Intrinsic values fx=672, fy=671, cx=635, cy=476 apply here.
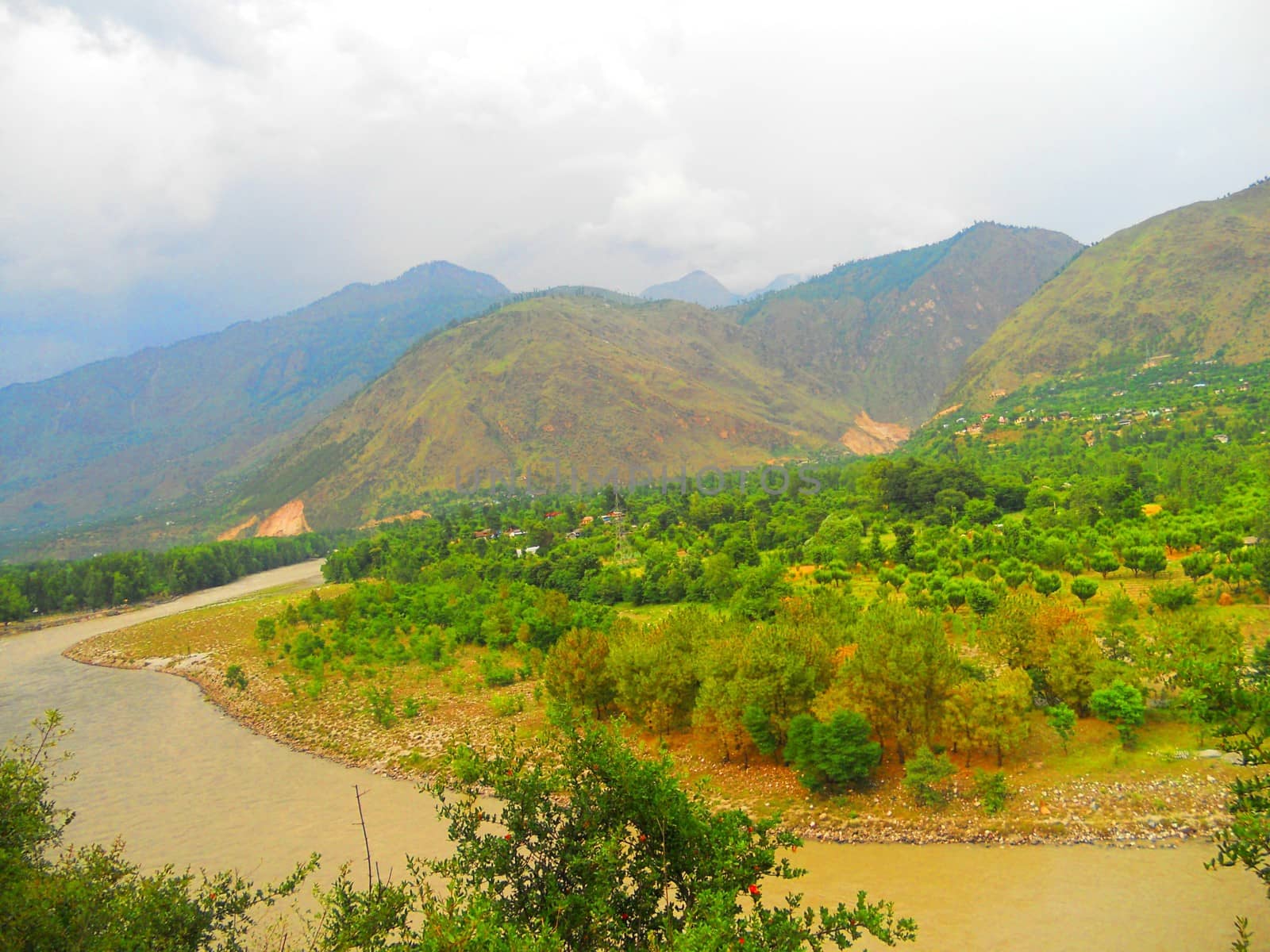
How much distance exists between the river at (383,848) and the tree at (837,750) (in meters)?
2.40

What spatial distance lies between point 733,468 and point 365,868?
146m

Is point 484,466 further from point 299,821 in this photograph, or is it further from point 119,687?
point 299,821

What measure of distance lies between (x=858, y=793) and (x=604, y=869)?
16.3 metres

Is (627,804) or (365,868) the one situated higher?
(627,804)

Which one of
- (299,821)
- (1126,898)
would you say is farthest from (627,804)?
(299,821)

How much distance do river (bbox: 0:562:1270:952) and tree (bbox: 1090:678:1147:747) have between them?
16.9ft

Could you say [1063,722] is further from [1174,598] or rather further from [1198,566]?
[1198,566]

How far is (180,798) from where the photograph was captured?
29.9 meters

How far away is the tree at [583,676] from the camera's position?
1242 inches

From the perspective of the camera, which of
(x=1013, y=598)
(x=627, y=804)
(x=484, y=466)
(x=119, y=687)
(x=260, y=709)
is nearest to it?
(x=627, y=804)

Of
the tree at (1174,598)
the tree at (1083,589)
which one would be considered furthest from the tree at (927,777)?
the tree at (1083,589)

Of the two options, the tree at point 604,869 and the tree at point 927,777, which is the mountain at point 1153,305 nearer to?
the tree at point 927,777

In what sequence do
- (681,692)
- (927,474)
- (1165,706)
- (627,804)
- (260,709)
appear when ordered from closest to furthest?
(627,804) < (1165,706) < (681,692) < (260,709) < (927,474)

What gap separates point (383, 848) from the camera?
2397 cm
